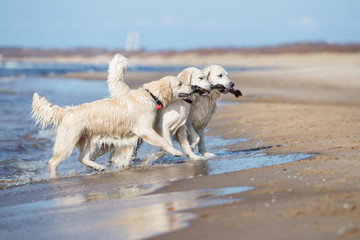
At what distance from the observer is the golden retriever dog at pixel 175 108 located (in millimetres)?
7445

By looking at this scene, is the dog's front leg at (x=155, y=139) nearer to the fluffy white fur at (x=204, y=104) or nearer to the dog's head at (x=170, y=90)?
the dog's head at (x=170, y=90)

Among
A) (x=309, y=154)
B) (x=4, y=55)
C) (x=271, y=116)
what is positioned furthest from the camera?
(x=4, y=55)

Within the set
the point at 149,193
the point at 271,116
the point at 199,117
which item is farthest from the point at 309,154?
the point at 271,116

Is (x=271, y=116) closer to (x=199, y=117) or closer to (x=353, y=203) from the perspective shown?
(x=199, y=117)

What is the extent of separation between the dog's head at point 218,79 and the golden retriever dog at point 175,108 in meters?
0.26

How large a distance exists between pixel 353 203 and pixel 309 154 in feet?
9.36

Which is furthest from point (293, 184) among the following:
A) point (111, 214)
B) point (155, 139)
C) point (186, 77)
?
point (186, 77)

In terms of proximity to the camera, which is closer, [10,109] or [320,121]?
[320,121]

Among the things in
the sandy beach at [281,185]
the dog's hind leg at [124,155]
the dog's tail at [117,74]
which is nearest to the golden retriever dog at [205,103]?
the sandy beach at [281,185]

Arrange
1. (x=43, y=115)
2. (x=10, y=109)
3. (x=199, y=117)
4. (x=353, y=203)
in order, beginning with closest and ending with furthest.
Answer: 1. (x=353, y=203)
2. (x=43, y=115)
3. (x=199, y=117)
4. (x=10, y=109)

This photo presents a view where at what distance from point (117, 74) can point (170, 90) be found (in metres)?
1.06

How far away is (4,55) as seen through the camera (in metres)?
109

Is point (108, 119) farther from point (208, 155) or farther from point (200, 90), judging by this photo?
point (208, 155)

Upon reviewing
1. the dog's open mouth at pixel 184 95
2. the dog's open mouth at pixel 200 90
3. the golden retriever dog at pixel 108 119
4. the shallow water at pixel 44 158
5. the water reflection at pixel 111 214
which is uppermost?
the dog's open mouth at pixel 200 90
